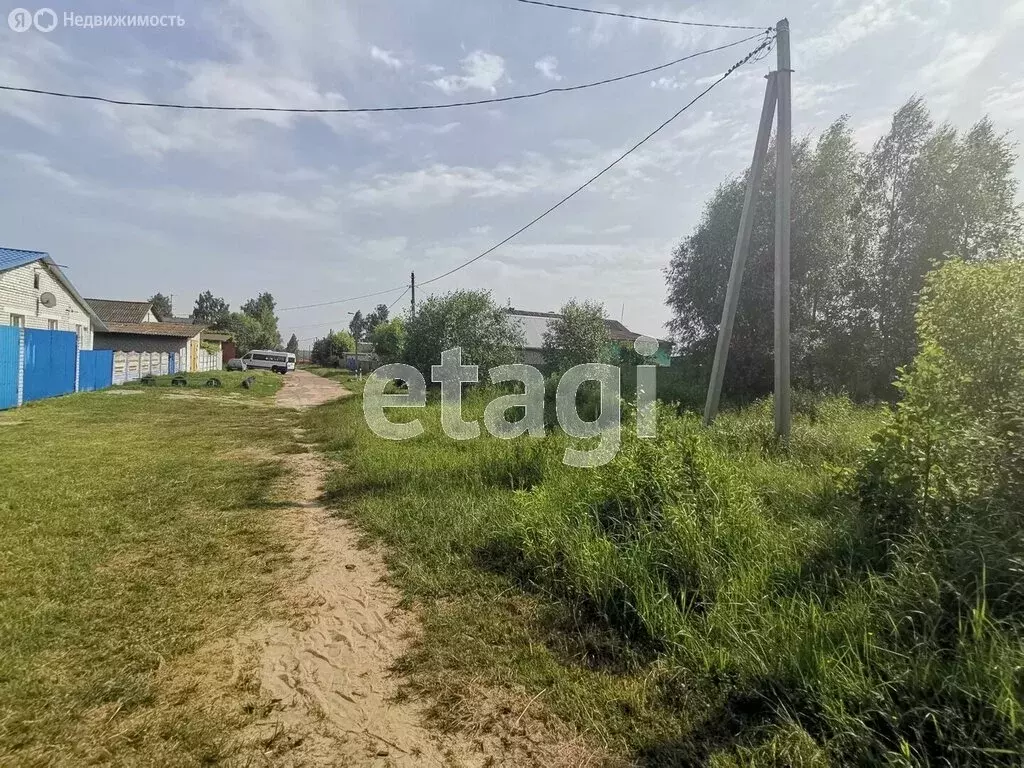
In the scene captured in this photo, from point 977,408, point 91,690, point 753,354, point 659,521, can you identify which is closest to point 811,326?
point 753,354

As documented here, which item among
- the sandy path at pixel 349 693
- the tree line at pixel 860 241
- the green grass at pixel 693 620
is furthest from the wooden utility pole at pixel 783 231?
the tree line at pixel 860 241

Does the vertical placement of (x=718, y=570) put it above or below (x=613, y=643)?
above

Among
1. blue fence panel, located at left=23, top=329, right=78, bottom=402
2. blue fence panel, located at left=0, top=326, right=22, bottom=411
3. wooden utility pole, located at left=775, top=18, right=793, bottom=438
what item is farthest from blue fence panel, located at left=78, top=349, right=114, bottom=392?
wooden utility pole, located at left=775, top=18, right=793, bottom=438

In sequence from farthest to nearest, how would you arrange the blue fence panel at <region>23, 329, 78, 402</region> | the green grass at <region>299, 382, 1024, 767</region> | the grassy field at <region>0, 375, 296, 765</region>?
the blue fence panel at <region>23, 329, 78, 402</region> < the grassy field at <region>0, 375, 296, 765</region> < the green grass at <region>299, 382, 1024, 767</region>

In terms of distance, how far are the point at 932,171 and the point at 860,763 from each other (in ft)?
64.9

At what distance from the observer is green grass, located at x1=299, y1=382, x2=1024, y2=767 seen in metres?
2.00

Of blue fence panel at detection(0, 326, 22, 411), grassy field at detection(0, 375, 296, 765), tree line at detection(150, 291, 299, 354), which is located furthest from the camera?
tree line at detection(150, 291, 299, 354)

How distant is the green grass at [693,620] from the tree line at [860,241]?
36.2 ft

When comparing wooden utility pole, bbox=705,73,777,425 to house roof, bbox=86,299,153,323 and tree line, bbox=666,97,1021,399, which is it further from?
house roof, bbox=86,299,153,323

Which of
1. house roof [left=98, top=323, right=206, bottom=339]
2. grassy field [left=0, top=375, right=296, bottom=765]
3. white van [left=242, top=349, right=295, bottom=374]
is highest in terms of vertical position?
house roof [left=98, top=323, right=206, bottom=339]

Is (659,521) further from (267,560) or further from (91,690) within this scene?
(91,690)

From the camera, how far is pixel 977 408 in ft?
11.5

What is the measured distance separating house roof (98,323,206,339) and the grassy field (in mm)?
25187

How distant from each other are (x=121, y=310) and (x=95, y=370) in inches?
788
